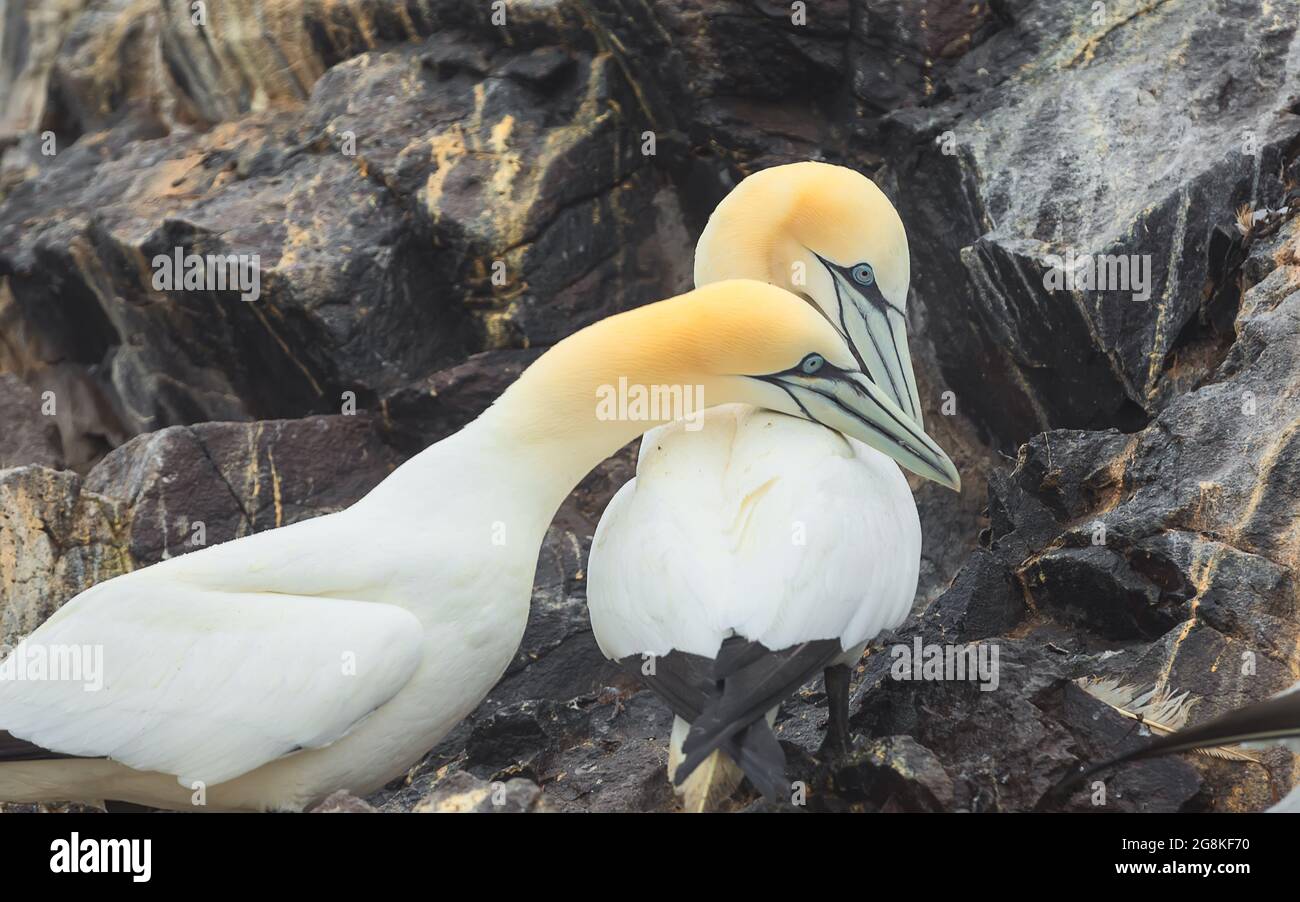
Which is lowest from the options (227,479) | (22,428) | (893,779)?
(893,779)

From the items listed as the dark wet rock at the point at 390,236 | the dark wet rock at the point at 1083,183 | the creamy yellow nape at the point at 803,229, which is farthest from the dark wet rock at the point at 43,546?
the dark wet rock at the point at 1083,183

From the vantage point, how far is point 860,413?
17.9 feet

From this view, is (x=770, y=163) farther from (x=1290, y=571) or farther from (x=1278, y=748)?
(x=1278, y=748)

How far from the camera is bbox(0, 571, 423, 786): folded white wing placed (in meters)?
4.70

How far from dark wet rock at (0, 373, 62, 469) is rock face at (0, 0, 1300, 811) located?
2 centimetres

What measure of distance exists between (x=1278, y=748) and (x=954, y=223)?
11.6 ft

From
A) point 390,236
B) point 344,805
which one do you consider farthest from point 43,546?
point 344,805

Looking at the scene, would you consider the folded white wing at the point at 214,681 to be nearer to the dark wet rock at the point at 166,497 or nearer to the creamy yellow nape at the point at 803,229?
the dark wet rock at the point at 166,497

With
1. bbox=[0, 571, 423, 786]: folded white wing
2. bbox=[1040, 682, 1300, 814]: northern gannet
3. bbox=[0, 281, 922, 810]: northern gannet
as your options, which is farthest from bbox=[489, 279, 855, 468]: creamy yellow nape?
bbox=[1040, 682, 1300, 814]: northern gannet

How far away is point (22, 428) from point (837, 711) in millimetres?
6080

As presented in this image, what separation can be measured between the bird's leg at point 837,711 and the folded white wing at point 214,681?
1.29 metres

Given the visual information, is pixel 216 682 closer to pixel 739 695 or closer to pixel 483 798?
pixel 483 798

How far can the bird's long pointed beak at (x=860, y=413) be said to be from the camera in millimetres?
5402

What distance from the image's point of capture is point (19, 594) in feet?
22.6
